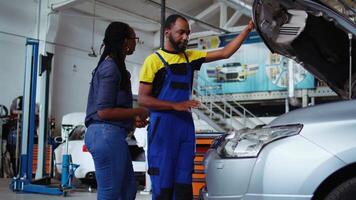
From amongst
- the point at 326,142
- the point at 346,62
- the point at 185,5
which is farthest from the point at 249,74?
the point at 326,142

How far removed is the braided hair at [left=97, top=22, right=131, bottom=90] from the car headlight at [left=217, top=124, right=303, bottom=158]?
24.4 inches

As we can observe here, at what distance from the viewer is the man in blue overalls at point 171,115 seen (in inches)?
101

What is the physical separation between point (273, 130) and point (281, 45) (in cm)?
150

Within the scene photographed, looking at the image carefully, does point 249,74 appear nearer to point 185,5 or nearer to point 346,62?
point 185,5

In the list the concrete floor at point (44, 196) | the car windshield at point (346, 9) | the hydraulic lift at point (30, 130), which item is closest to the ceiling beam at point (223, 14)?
the car windshield at point (346, 9)

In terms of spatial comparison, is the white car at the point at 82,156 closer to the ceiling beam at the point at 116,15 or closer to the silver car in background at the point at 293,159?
the silver car in background at the point at 293,159

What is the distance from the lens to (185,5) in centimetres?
1536

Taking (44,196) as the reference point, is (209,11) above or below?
above

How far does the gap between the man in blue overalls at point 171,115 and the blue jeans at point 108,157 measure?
0.31m

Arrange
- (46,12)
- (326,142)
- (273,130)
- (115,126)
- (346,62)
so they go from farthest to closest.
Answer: (46,12), (346,62), (115,126), (273,130), (326,142)

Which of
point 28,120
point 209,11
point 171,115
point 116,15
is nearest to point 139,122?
point 171,115

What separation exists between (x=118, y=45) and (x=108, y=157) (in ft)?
1.92

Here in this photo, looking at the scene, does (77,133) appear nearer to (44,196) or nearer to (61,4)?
(44,196)

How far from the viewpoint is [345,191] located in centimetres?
194
